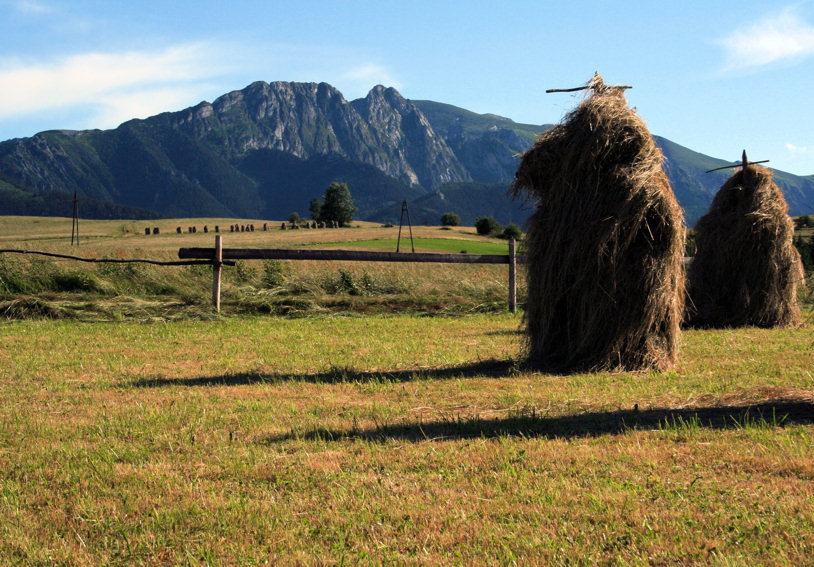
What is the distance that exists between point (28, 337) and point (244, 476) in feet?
29.7

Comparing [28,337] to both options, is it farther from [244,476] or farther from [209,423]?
[244,476]

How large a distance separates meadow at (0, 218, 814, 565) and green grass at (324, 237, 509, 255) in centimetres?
4255

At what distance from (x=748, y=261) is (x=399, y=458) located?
1105 centimetres

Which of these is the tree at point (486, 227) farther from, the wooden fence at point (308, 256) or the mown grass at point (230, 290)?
the wooden fence at point (308, 256)

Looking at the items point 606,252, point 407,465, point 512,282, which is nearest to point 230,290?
point 512,282

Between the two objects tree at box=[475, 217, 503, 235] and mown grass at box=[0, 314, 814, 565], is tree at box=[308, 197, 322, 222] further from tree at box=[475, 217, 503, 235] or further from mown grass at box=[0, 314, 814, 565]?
mown grass at box=[0, 314, 814, 565]

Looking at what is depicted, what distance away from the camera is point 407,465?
4539 mm

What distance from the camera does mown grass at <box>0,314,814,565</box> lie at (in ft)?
11.0

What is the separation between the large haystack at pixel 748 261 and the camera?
1309 cm

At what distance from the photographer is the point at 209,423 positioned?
574 cm

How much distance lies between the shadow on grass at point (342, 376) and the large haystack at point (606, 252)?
69cm

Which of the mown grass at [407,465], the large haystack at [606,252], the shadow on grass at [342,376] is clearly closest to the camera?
the mown grass at [407,465]

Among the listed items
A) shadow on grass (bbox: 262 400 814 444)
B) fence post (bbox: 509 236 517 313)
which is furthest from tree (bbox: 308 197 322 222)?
shadow on grass (bbox: 262 400 814 444)

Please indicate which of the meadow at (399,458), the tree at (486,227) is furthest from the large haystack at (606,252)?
the tree at (486,227)
